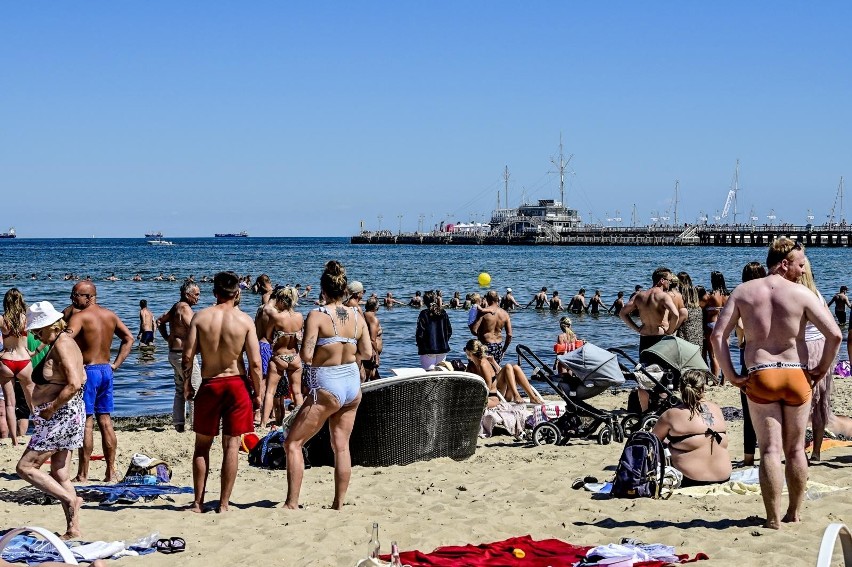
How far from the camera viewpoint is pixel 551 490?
7.19 m

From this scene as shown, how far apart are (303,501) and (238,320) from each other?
4.71 feet

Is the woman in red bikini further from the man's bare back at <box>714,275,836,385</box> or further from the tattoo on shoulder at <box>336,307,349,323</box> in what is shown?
the man's bare back at <box>714,275,836,385</box>

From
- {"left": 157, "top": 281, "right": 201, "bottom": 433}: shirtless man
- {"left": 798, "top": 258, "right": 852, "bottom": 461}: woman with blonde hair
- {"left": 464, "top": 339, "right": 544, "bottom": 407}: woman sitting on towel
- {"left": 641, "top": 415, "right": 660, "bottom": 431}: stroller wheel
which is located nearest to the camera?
{"left": 798, "top": 258, "right": 852, "bottom": 461}: woman with blonde hair

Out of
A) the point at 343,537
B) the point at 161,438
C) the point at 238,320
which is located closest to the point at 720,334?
the point at 343,537

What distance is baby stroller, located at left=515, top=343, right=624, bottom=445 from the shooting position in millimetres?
9188

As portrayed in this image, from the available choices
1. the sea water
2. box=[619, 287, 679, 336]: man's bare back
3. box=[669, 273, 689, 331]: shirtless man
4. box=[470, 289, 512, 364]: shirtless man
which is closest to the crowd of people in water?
box=[619, 287, 679, 336]: man's bare back

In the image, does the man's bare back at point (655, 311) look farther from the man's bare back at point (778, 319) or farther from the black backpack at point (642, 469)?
the man's bare back at point (778, 319)

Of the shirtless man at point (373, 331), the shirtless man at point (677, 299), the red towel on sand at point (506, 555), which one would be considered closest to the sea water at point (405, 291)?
the shirtless man at point (373, 331)

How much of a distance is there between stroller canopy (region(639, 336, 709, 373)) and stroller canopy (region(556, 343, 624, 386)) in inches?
15.4

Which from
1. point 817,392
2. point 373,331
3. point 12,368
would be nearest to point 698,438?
point 817,392

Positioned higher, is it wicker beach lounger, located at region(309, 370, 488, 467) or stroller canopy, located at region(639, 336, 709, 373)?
stroller canopy, located at region(639, 336, 709, 373)

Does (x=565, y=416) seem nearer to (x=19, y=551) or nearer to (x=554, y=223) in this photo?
(x=19, y=551)

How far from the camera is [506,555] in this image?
539 cm

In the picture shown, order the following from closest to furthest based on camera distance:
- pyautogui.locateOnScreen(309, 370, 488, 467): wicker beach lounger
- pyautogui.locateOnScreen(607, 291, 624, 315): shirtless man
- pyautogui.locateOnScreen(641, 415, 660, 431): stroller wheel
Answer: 1. pyautogui.locateOnScreen(309, 370, 488, 467): wicker beach lounger
2. pyautogui.locateOnScreen(641, 415, 660, 431): stroller wheel
3. pyautogui.locateOnScreen(607, 291, 624, 315): shirtless man
